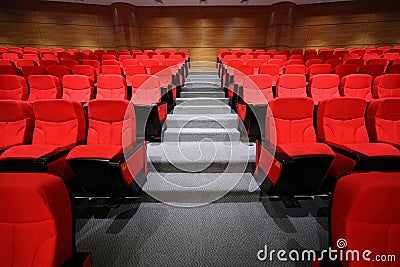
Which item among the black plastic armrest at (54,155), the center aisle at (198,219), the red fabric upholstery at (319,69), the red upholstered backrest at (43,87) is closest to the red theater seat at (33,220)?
the center aisle at (198,219)

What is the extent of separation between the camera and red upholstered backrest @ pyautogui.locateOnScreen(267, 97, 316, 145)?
1.26m

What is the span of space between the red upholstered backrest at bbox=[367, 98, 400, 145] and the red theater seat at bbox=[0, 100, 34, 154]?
215 cm

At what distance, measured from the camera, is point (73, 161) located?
98 cm

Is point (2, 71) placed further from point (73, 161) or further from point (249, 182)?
point (249, 182)

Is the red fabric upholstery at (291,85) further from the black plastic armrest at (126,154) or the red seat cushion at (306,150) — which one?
the black plastic armrest at (126,154)

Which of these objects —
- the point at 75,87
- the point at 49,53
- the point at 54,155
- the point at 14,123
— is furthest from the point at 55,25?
the point at 54,155

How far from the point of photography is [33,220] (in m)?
0.49

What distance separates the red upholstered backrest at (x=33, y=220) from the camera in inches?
18.5

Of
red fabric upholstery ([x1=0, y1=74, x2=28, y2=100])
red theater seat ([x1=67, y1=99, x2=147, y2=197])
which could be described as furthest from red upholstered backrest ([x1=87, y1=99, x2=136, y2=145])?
red fabric upholstery ([x1=0, y1=74, x2=28, y2=100])

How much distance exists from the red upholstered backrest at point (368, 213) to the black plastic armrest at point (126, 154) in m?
0.85

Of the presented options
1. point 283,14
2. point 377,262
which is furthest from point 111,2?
point 377,262

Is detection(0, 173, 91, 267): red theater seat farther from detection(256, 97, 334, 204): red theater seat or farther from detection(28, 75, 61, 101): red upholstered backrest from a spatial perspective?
detection(28, 75, 61, 101): red upholstered backrest

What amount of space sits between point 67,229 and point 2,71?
2795 millimetres

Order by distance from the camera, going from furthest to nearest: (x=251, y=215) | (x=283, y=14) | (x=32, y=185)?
(x=283, y=14) → (x=251, y=215) → (x=32, y=185)
